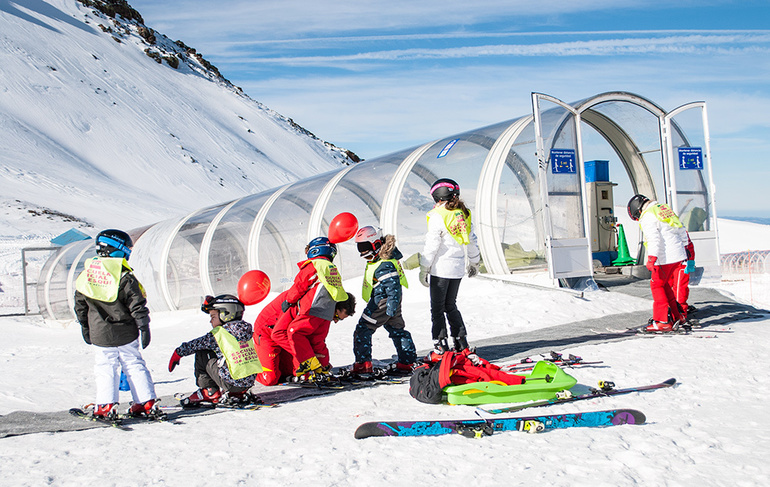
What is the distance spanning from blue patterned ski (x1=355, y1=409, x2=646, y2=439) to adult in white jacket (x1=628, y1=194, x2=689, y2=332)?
383 centimetres

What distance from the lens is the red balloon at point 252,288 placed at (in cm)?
536

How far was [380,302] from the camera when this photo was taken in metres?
5.46

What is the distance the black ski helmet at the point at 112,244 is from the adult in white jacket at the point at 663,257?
5.74m

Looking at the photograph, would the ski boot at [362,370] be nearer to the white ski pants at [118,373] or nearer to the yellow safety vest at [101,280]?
the white ski pants at [118,373]

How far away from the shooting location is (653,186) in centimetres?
1192

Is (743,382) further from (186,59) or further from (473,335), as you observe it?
(186,59)

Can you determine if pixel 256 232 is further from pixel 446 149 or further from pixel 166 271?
pixel 446 149

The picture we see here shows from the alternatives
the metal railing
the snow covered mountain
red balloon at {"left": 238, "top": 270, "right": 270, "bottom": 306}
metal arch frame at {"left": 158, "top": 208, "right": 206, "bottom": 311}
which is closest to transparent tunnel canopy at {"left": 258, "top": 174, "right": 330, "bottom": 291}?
metal arch frame at {"left": 158, "top": 208, "right": 206, "bottom": 311}

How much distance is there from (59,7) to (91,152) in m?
44.6

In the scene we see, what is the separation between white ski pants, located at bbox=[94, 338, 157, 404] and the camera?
165 inches

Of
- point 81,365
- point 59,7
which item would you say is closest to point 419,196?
point 81,365

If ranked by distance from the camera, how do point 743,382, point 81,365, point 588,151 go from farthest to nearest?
point 588,151 → point 81,365 → point 743,382

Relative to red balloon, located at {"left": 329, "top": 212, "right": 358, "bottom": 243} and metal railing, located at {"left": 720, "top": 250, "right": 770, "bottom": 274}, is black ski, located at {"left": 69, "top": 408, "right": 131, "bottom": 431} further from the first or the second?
metal railing, located at {"left": 720, "top": 250, "right": 770, "bottom": 274}

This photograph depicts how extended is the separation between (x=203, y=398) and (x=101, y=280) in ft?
3.93
